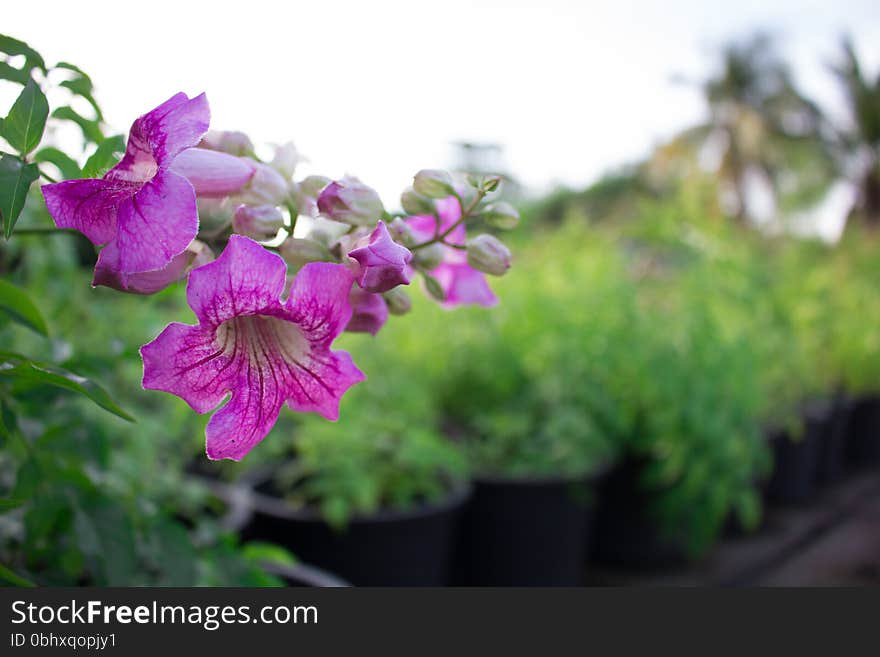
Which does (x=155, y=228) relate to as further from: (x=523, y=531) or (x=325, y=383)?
(x=523, y=531)

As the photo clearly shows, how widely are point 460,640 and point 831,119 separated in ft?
75.3

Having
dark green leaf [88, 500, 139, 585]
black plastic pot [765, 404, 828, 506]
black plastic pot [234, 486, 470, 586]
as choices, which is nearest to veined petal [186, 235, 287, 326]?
dark green leaf [88, 500, 139, 585]

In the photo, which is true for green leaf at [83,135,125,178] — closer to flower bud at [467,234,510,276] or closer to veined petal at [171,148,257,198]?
veined petal at [171,148,257,198]

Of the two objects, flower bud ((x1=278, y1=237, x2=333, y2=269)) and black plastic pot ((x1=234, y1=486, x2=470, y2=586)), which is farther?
black plastic pot ((x1=234, y1=486, x2=470, y2=586))

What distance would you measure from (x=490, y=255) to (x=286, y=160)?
0.46ft

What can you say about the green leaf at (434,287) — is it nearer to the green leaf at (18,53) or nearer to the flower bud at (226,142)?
the flower bud at (226,142)

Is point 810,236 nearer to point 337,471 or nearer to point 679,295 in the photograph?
point 679,295

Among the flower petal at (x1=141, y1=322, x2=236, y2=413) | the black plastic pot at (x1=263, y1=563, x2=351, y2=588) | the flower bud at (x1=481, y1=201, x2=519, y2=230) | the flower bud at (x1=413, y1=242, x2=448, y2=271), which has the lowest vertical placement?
the black plastic pot at (x1=263, y1=563, x2=351, y2=588)

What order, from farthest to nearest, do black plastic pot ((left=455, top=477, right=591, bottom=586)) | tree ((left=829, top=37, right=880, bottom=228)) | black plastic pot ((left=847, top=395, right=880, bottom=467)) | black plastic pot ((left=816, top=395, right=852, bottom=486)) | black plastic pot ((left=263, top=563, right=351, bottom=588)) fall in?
tree ((left=829, top=37, right=880, bottom=228)), black plastic pot ((left=847, top=395, right=880, bottom=467)), black plastic pot ((left=816, top=395, right=852, bottom=486)), black plastic pot ((left=455, top=477, right=591, bottom=586)), black plastic pot ((left=263, top=563, right=351, bottom=588))

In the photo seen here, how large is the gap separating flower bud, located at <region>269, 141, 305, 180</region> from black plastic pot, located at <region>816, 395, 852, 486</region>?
12.8 feet

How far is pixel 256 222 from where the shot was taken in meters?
0.43

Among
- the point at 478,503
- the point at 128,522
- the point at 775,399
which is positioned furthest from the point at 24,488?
the point at 775,399

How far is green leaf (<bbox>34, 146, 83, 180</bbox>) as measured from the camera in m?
0.43

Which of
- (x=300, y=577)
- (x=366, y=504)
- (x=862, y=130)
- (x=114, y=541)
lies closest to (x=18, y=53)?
(x=114, y=541)
